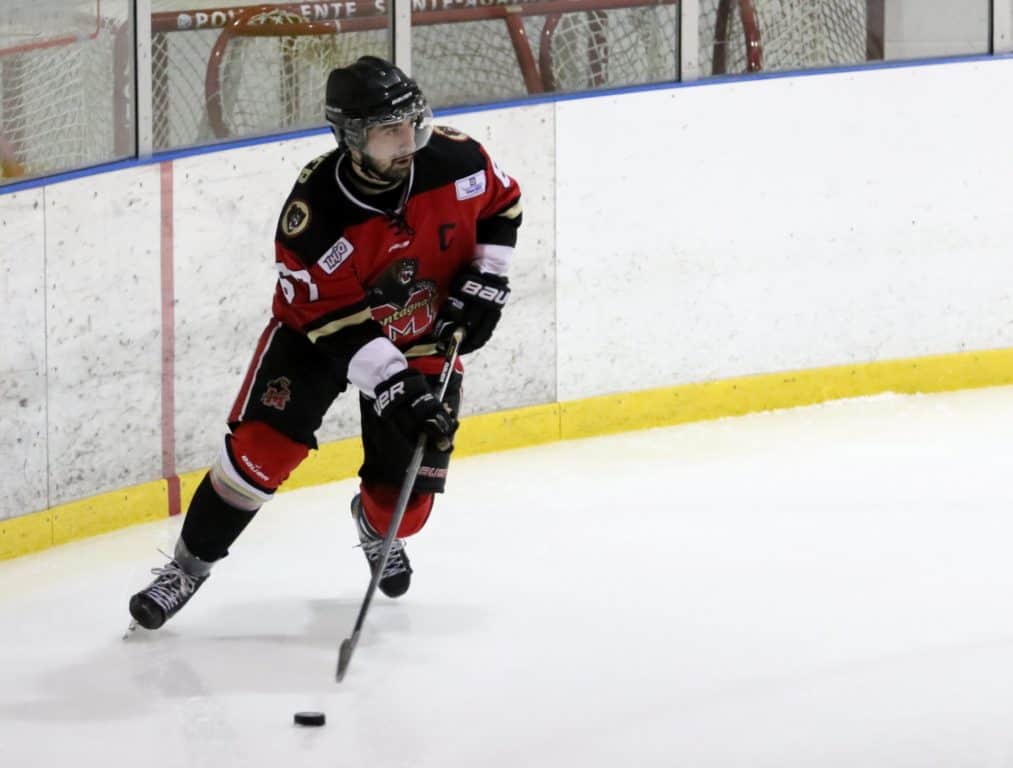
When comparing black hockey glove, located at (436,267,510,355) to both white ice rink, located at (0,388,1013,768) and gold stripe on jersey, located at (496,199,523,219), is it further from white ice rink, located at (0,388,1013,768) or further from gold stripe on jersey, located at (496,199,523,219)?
white ice rink, located at (0,388,1013,768)

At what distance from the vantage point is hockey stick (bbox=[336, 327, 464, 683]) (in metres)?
3.33

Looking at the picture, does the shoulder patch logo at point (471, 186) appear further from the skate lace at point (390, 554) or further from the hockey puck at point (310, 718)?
the hockey puck at point (310, 718)

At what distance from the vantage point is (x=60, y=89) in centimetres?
427

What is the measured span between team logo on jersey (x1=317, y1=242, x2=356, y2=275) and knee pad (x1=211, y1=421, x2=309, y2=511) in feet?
Result: 1.11

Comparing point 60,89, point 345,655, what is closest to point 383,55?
point 60,89

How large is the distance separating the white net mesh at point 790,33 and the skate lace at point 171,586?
236 centimetres

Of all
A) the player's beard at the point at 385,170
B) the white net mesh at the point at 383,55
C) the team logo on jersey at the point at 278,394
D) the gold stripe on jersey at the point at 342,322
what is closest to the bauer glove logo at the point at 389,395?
the gold stripe on jersey at the point at 342,322

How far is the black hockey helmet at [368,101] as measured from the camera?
3250 mm

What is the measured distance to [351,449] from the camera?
15.8 feet

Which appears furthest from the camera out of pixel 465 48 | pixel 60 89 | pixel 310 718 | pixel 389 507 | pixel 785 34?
pixel 785 34

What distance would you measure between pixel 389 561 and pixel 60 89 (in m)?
1.29

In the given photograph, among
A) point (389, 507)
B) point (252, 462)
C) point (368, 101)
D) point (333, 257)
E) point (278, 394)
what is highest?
point (368, 101)

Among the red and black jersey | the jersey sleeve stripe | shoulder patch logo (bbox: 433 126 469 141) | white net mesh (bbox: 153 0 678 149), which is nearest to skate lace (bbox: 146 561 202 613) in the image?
the red and black jersey

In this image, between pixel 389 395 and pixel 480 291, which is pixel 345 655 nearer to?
pixel 389 395
